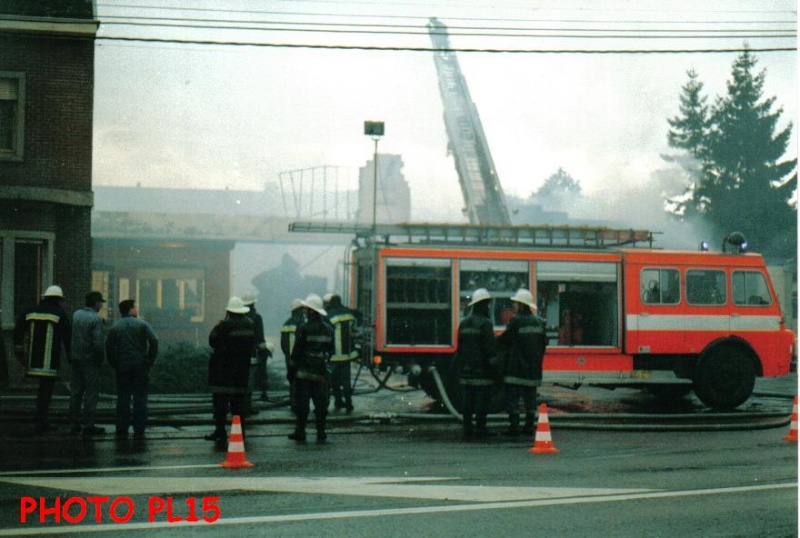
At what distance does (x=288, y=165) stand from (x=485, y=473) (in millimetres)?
23121

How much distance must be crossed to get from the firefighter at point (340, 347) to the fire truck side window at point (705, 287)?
17.1ft

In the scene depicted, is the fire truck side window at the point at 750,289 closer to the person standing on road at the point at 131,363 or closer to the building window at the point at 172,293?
the person standing on road at the point at 131,363

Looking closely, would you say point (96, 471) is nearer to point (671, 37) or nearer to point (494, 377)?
point (494, 377)

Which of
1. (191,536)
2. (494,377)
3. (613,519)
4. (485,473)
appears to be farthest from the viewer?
(494,377)

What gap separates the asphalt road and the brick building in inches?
213

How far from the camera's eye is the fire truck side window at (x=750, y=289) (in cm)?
1582

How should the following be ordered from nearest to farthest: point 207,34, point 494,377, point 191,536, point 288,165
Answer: point 191,536 < point 494,377 < point 207,34 < point 288,165

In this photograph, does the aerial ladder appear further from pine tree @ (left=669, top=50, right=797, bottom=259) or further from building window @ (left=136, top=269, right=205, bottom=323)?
building window @ (left=136, top=269, right=205, bottom=323)

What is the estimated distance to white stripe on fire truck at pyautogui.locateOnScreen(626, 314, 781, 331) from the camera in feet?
50.8

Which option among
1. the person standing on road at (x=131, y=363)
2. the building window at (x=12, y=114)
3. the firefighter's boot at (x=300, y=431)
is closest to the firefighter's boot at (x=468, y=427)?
the firefighter's boot at (x=300, y=431)

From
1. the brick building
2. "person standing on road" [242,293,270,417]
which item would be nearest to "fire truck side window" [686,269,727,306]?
"person standing on road" [242,293,270,417]

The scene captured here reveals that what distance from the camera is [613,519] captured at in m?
6.92

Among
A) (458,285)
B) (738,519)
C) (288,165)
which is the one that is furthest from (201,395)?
(288,165)

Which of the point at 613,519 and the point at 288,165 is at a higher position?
the point at 288,165
